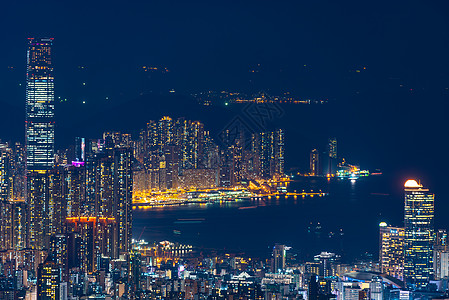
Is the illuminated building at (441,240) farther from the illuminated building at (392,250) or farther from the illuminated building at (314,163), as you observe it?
the illuminated building at (314,163)

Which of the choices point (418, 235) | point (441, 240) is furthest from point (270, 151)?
point (441, 240)

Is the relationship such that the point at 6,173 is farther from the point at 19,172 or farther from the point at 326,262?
the point at 326,262

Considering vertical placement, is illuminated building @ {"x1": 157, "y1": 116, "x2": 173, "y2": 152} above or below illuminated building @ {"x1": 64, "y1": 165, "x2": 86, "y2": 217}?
above

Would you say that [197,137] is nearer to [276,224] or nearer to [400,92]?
[276,224]

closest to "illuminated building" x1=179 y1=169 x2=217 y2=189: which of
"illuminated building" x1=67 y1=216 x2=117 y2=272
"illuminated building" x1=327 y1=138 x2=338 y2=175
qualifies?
"illuminated building" x1=327 y1=138 x2=338 y2=175

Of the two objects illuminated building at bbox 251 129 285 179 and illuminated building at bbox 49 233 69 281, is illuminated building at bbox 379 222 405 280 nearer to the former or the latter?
illuminated building at bbox 49 233 69 281

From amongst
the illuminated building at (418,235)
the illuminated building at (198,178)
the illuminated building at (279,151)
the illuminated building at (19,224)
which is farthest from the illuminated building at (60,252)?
the illuminated building at (198,178)
